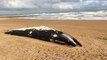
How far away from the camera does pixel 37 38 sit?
47.2 ft

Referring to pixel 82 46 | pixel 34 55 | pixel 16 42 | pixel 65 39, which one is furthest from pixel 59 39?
pixel 34 55

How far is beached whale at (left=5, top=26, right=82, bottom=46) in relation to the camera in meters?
13.3

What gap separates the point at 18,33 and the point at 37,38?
1.64 meters

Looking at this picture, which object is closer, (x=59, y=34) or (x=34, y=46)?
(x=34, y=46)

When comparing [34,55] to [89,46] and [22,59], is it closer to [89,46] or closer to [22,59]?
[22,59]

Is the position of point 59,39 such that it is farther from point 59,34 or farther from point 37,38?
point 37,38

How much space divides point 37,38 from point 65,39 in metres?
1.89

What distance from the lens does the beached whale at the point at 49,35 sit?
43.7 ft

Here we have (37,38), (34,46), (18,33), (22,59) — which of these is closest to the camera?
(22,59)

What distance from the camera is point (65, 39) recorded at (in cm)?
1335

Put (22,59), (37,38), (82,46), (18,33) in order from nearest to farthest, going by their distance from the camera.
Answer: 1. (22,59)
2. (82,46)
3. (37,38)
4. (18,33)

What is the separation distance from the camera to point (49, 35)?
14.0m

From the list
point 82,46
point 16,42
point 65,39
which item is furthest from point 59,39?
point 16,42

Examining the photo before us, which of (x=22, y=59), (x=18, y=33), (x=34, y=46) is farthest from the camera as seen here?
(x=18, y=33)
